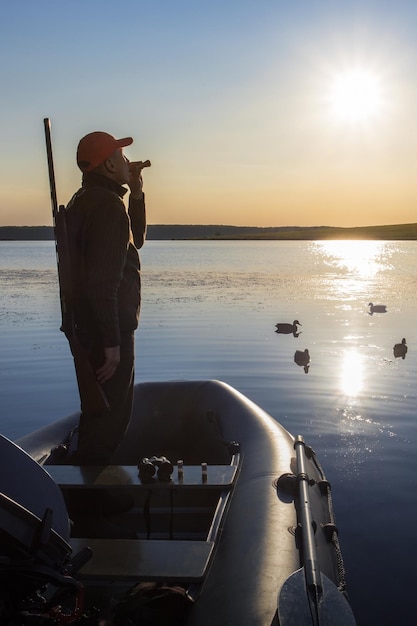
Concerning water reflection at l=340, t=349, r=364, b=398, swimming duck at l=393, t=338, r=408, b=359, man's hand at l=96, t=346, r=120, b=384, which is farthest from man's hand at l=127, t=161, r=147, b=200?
swimming duck at l=393, t=338, r=408, b=359

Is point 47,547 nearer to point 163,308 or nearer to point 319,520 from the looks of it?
point 319,520

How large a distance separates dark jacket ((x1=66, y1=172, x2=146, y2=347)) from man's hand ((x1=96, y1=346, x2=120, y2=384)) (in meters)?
0.05

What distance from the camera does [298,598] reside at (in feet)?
8.08

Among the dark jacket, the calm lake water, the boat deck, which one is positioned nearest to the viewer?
the boat deck

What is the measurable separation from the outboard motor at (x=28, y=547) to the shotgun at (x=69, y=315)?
Result: 1101 mm

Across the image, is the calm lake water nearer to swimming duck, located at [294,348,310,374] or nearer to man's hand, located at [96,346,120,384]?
swimming duck, located at [294,348,310,374]

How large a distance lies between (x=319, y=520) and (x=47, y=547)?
184 centimetres

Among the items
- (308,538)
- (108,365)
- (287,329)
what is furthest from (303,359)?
(308,538)

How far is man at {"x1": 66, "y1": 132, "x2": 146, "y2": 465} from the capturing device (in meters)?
3.59

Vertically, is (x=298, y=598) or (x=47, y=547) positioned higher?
(x=47, y=547)

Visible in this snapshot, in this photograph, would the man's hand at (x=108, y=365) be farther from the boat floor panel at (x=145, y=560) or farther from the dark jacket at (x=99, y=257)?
the boat floor panel at (x=145, y=560)

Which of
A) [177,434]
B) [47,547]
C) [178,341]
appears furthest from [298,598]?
[178,341]

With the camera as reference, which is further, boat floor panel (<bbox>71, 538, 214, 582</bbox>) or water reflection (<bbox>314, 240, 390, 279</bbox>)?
water reflection (<bbox>314, 240, 390, 279</bbox>)

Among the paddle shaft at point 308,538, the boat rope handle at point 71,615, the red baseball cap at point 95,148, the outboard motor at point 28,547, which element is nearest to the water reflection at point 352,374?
the paddle shaft at point 308,538
